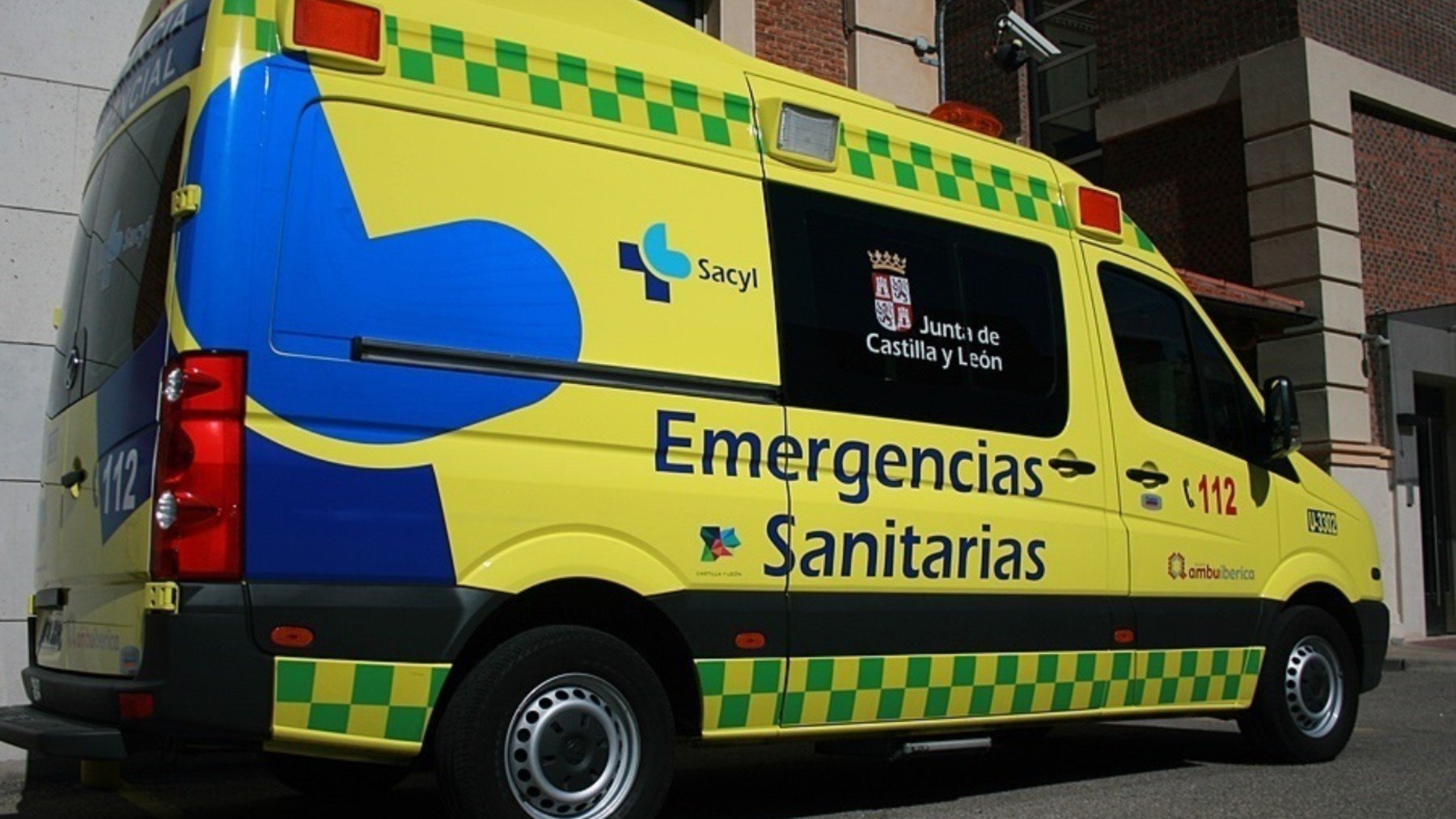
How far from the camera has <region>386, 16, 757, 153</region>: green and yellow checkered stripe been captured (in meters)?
4.85

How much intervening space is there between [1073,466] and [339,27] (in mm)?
3509

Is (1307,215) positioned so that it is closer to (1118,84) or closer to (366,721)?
(1118,84)

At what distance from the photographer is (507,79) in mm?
5020

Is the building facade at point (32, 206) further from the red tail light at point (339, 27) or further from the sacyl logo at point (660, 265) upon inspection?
the sacyl logo at point (660, 265)

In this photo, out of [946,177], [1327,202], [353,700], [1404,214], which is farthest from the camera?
[1404,214]

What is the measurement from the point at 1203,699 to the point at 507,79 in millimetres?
4317

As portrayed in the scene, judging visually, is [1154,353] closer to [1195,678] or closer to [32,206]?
[1195,678]

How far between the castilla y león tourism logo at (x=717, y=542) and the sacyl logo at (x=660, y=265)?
820 millimetres

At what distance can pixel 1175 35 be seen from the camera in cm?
1819

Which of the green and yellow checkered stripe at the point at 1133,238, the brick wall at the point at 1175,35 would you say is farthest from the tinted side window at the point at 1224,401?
the brick wall at the point at 1175,35

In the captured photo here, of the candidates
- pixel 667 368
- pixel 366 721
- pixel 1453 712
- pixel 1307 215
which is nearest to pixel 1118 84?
pixel 1307 215

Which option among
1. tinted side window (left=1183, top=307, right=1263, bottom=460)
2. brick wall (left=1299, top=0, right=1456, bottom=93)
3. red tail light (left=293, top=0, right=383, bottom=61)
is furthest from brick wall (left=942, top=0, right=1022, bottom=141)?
red tail light (left=293, top=0, right=383, bottom=61)

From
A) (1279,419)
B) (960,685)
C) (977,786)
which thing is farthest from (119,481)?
(1279,419)

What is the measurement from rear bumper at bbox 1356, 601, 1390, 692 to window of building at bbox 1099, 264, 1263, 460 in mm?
1222
